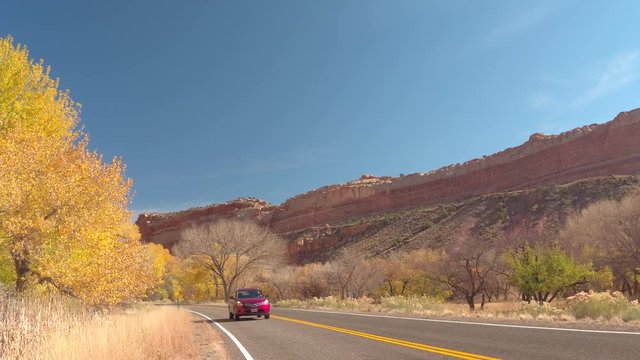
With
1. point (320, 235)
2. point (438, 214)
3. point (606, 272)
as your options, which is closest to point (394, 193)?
point (320, 235)

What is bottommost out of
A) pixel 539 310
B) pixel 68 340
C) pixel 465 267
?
pixel 539 310

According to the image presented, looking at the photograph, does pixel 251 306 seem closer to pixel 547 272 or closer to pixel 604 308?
pixel 604 308

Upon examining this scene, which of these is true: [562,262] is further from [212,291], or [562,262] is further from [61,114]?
[212,291]

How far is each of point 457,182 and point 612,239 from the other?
83.7 metres

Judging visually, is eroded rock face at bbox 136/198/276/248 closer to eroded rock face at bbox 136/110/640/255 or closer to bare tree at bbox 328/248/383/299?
eroded rock face at bbox 136/110/640/255

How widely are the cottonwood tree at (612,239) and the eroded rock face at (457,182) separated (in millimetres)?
45342

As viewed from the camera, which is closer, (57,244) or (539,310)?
(57,244)

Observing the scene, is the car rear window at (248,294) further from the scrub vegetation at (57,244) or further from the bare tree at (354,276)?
the bare tree at (354,276)

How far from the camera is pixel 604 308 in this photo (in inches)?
643

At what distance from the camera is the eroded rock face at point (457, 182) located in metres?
97.4

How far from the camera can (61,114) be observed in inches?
741

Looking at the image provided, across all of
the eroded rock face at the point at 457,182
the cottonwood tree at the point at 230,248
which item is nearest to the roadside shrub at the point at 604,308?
the cottonwood tree at the point at 230,248

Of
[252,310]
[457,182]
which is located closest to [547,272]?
[252,310]

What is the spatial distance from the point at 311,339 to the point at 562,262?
31959 millimetres
